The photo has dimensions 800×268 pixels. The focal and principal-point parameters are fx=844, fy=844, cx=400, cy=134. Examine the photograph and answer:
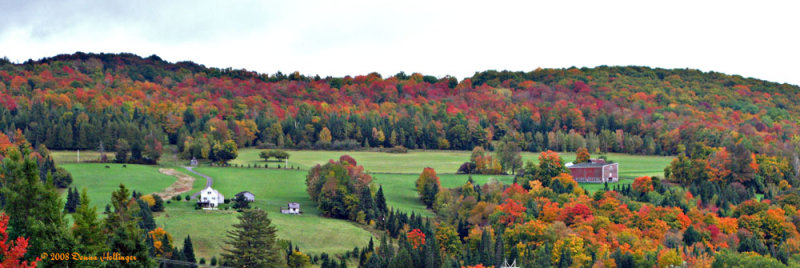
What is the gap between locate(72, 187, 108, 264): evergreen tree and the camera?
34.8 m

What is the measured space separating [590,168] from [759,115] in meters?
81.6

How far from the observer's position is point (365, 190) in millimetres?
96062

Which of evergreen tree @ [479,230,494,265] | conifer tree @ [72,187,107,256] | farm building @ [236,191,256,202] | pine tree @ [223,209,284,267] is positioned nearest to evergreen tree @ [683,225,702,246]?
evergreen tree @ [479,230,494,265]

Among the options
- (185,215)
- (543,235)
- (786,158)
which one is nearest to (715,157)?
(786,158)

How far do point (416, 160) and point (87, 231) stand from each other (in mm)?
108340

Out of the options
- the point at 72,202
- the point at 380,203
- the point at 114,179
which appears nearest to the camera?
the point at 72,202

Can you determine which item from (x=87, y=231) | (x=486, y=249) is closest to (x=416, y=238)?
(x=486, y=249)

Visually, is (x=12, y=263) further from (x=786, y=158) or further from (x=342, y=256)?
(x=786, y=158)

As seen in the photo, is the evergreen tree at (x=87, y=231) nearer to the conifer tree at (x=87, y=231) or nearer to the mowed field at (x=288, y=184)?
the conifer tree at (x=87, y=231)

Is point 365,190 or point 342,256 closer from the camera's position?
point 342,256

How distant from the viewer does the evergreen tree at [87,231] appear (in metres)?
34.8

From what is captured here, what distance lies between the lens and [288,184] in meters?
113

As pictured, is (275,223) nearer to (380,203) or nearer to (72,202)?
(380,203)

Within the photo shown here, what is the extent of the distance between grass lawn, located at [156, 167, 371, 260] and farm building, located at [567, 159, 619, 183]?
38.9 meters
